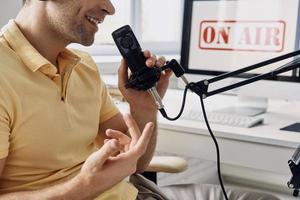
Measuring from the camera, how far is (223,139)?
1.33 metres

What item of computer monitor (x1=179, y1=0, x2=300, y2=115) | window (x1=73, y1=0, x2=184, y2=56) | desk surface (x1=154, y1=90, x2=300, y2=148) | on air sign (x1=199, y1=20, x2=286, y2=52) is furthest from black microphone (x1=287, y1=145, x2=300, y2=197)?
window (x1=73, y1=0, x2=184, y2=56)

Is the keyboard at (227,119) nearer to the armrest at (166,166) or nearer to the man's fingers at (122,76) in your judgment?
the armrest at (166,166)

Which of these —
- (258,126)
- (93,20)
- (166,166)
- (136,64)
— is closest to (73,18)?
(93,20)

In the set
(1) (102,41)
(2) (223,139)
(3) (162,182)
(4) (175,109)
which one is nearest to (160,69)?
(2) (223,139)

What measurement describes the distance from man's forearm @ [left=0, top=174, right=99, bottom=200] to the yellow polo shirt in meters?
0.09

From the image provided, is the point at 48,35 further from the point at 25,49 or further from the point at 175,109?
the point at 175,109

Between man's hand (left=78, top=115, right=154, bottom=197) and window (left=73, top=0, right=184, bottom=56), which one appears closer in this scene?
man's hand (left=78, top=115, right=154, bottom=197)

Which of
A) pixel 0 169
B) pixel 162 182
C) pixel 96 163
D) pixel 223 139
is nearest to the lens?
pixel 96 163

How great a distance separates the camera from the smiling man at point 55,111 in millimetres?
855

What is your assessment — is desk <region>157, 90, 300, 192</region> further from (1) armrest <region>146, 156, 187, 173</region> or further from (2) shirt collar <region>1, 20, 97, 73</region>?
(2) shirt collar <region>1, 20, 97, 73</region>

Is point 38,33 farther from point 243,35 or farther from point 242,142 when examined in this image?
point 243,35

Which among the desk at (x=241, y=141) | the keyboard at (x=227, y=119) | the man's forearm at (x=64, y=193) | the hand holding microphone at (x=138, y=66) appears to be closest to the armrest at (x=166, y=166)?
the desk at (x=241, y=141)

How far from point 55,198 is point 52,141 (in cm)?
17

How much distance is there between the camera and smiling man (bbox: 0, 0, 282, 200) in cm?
85
